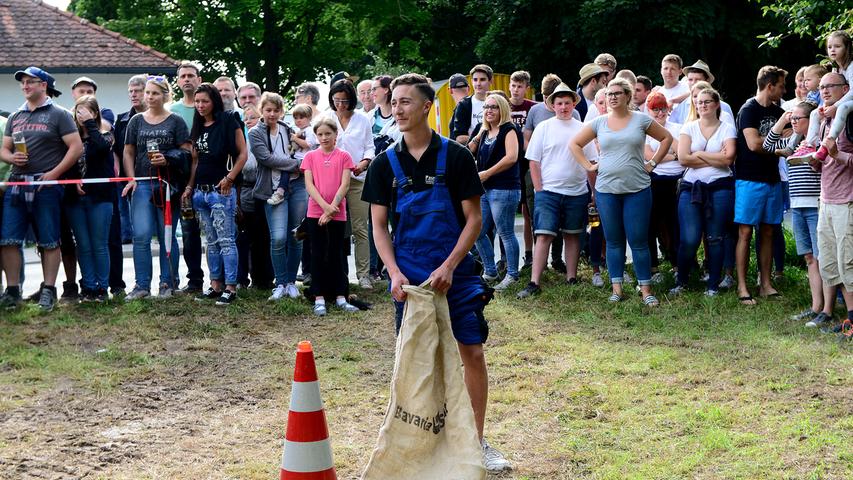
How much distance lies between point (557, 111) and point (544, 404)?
474cm

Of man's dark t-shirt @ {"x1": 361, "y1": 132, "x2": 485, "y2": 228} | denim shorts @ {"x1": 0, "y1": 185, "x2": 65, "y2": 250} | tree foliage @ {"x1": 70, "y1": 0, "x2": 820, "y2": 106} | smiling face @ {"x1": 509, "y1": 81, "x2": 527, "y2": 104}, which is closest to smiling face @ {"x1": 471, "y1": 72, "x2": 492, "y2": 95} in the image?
smiling face @ {"x1": 509, "y1": 81, "x2": 527, "y2": 104}

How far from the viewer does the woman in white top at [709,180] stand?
392 inches

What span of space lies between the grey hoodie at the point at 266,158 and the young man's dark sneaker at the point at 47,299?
7.13 ft

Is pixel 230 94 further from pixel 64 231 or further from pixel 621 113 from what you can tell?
pixel 621 113

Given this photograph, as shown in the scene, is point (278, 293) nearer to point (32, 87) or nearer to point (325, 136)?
point (325, 136)

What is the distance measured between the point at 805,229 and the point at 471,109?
4.16 metres

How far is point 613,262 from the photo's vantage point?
1009cm

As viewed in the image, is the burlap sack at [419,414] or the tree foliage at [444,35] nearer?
the burlap sack at [419,414]

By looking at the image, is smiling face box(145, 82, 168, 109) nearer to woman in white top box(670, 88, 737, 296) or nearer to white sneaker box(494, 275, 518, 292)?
white sneaker box(494, 275, 518, 292)

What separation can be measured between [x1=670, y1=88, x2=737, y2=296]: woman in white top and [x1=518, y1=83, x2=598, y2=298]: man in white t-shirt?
1076mm

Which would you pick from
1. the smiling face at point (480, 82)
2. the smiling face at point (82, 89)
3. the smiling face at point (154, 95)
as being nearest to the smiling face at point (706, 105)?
the smiling face at point (480, 82)

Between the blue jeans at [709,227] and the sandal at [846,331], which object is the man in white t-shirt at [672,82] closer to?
the blue jeans at [709,227]

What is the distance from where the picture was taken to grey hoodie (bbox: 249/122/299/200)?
34.7ft

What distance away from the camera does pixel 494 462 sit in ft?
18.2
